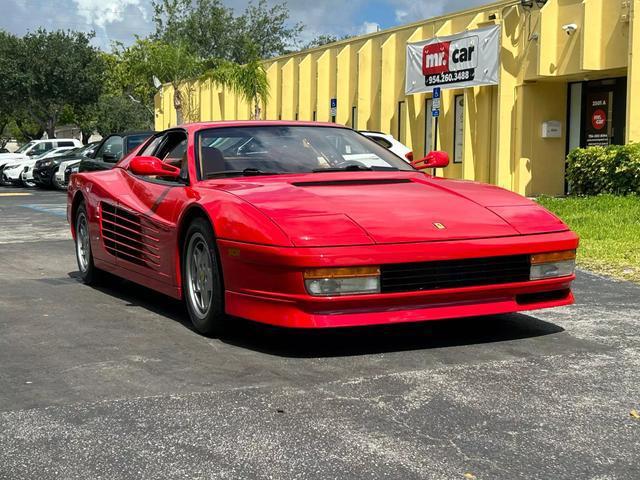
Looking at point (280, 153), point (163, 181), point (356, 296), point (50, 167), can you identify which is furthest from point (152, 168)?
point (50, 167)

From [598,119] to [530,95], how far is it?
61.9 inches

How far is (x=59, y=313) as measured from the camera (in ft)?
22.9

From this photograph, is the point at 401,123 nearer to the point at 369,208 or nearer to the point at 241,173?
the point at 241,173

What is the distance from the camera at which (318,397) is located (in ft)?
15.0

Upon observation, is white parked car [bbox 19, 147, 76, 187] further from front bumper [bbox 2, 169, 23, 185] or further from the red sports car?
the red sports car

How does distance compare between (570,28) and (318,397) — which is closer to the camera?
(318,397)

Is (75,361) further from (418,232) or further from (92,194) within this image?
(92,194)

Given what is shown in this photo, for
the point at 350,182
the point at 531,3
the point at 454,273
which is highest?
the point at 531,3

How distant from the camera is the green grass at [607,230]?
375 inches

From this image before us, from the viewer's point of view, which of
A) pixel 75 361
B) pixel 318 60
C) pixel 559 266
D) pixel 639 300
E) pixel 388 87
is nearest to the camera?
pixel 75 361

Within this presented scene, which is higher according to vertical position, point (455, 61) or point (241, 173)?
point (455, 61)

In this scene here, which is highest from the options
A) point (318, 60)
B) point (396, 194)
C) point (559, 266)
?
A: point (318, 60)

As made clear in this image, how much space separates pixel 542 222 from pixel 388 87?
2126 centimetres

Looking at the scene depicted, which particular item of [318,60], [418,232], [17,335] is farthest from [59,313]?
[318,60]
